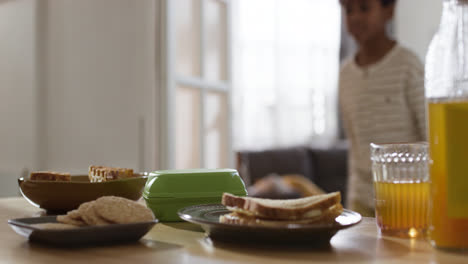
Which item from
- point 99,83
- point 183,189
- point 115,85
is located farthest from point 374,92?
point 183,189

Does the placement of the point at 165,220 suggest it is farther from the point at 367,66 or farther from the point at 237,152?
the point at 237,152

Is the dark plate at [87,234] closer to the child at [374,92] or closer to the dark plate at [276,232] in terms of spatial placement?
the dark plate at [276,232]

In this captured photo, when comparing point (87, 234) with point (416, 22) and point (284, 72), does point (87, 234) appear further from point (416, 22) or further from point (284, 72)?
point (416, 22)

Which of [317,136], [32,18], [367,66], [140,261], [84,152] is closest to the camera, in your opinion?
[140,261]

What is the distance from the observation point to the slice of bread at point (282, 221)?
0.77m

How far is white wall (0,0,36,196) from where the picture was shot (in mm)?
3082

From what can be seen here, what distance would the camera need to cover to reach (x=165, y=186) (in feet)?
3.40

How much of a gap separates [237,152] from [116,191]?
4.03 metres

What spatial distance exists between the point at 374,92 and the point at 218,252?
1.76 metres

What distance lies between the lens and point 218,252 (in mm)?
728

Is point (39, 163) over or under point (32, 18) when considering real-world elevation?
under

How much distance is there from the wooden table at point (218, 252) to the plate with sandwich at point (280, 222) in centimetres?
2

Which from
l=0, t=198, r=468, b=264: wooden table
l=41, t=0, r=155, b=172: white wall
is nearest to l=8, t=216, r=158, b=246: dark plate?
l=0, t=198, r=468, b=264: wooden table

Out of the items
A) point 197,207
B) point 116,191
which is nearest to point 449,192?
point 197,207
